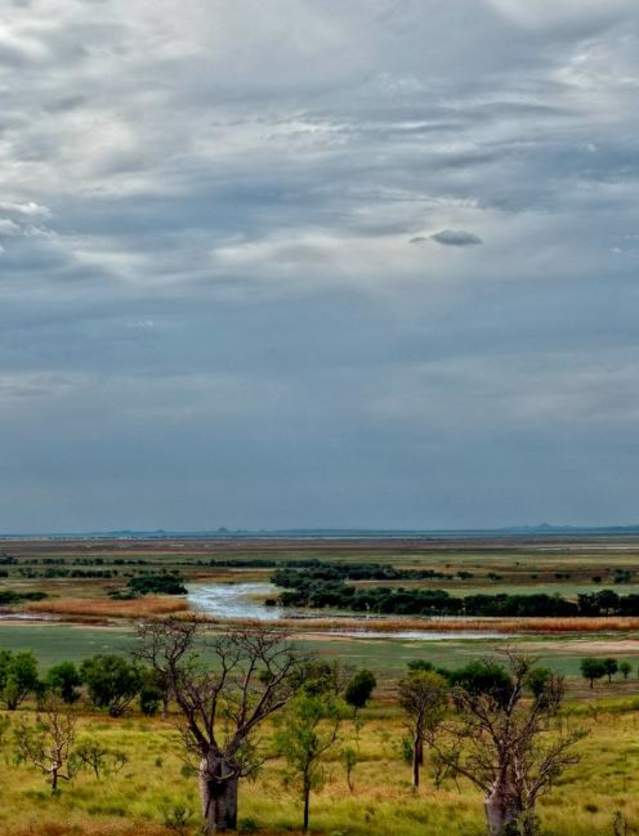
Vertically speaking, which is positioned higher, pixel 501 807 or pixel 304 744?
pixel 304 744

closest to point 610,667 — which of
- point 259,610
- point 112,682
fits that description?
point 112,682

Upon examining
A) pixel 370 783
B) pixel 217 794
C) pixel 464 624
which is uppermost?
pixel 217 794

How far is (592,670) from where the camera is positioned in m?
65.8

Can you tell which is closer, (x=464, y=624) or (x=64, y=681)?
(x=64, y=681)

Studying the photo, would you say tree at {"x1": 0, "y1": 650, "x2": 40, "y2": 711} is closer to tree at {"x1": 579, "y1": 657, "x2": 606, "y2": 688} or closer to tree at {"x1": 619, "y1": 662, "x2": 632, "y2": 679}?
tree at {"x1": 579, "y1": 657, "x2": 606, "y2": 688}

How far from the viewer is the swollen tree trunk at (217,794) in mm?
31609

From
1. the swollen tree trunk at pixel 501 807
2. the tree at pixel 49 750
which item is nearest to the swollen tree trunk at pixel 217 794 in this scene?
the swollen tree trunk at pixel 501 807

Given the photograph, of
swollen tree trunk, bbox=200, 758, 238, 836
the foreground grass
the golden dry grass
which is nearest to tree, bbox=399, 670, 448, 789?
the foreground grass

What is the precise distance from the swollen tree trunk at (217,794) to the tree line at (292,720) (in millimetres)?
31

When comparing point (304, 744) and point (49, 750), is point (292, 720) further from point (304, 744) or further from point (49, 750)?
point (49, 750)

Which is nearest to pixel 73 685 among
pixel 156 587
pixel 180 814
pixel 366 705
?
pixel 366 705

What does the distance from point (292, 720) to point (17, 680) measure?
27.2m

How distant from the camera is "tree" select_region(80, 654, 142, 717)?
5947 centimetres

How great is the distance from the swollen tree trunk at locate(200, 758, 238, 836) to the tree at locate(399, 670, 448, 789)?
997 centimetres
